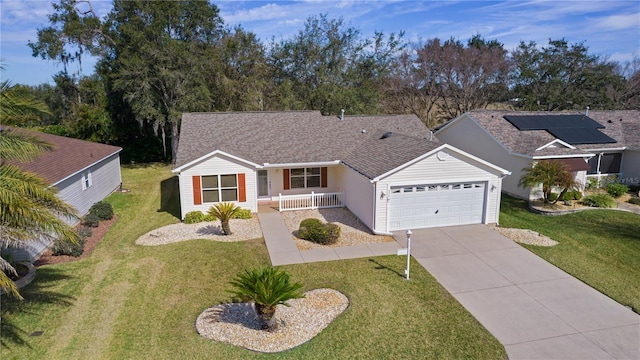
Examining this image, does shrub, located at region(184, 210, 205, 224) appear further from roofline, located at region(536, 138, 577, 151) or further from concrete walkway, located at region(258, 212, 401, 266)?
roofline, located at region(536, 138, 577, 151)

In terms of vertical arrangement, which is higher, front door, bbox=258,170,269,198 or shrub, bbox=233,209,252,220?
front door, bbox=258,170,269,198

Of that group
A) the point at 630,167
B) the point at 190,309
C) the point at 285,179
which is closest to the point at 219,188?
the point at 285,179

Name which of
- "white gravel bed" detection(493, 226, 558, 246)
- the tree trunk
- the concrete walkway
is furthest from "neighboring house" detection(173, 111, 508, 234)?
the tree trunk

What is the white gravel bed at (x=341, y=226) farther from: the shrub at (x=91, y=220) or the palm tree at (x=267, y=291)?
the shrub at (x=91, y=220)

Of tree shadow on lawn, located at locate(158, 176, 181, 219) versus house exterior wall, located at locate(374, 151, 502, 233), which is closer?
house exterior wall, located at locate(374, 151, 502, 233)

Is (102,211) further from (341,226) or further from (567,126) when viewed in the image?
(567,126)

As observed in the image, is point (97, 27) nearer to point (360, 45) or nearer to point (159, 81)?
point (159, 81)

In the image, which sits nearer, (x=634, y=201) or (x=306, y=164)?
(x=306, y=164)
